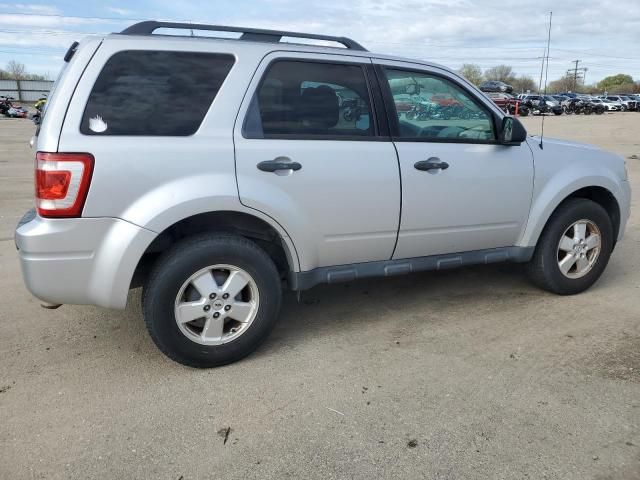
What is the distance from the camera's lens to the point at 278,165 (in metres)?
3.24

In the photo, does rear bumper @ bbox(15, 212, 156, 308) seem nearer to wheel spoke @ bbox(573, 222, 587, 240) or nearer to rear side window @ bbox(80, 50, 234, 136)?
rear side window @ bbox(80, 50, 234, 136)

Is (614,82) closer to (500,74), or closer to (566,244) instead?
(500,74)

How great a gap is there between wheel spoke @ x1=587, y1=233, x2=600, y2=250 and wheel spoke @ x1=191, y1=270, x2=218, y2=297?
3131 millimetres

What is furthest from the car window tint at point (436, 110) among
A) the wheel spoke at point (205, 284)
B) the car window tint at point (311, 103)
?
the wheel spoke at point (205, 284)

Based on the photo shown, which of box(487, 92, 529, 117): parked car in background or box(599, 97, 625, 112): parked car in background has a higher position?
box(487, 92, 529, 117): parked car in background

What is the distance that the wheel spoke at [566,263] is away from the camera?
4.45m

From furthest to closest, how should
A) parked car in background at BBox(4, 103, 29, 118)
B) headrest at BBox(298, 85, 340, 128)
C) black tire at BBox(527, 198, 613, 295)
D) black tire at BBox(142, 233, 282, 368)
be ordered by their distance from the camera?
parked car in background at BBox(4, 103, 29, 118)
black tire at BBox(527, 198, 613, 295)
headrest at BBox(298, 85, 340, 128)
black tire at BBox(142, 233, 282, 368)

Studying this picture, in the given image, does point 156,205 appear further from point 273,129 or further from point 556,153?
point 556,153

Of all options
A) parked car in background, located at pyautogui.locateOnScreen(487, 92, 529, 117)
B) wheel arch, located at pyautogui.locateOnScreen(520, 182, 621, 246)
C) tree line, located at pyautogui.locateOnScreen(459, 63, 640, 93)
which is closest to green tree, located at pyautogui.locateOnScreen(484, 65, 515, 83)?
tree line, located at pyautogui.locateOnScreen(459, 63, 640, 93)

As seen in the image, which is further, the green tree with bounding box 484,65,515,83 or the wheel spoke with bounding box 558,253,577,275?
the green tree with bounding box 484,65,515,83

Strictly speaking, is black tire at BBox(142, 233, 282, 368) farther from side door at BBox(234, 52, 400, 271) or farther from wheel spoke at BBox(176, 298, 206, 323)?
side door at BBox(234, 52, 400, 271)

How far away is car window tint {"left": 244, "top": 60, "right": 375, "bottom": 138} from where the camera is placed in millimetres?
3314

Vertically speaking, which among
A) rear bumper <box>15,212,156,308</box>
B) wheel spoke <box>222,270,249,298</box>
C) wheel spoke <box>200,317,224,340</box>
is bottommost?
wheel spoke <box>200,317,224,340</box>

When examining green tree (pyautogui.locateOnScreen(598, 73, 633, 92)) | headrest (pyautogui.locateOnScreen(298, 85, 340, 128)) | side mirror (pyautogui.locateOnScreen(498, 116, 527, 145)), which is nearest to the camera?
headrest (pyautogui.locateOnScreen(298, 85, 340, 128))
